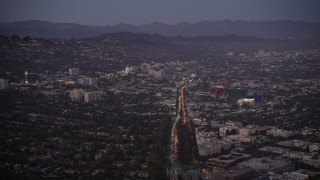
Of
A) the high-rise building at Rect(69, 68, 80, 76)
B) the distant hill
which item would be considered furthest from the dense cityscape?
the distant hill

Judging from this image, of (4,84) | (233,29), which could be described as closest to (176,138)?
(4,84)

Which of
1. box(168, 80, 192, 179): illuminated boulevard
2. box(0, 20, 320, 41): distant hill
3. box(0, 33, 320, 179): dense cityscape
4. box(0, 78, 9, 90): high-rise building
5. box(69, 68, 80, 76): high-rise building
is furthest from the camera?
box(0, 20, 320, 41): distant hill

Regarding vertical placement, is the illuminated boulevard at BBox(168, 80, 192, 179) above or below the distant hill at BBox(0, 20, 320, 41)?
below

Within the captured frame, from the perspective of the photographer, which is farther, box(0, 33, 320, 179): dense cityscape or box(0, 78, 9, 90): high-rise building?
box(0, 78, 9, 90): high-rise building

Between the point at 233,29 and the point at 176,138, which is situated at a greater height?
the point at 233,29

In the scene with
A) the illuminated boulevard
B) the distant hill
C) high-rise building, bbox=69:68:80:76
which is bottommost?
the illuminated boulevard

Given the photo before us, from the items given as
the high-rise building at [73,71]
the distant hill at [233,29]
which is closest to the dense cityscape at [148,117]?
the high-rise building at [73,71]

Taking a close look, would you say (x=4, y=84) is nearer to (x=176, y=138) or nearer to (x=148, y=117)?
(x=148, y=117)

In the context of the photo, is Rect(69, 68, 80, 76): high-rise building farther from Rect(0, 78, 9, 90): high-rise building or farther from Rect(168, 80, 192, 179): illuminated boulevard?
Rect(0, 78, 9, 90): high-rise building
